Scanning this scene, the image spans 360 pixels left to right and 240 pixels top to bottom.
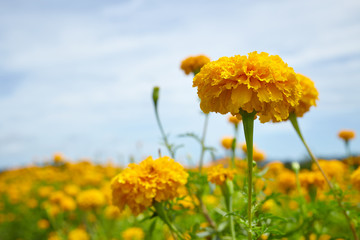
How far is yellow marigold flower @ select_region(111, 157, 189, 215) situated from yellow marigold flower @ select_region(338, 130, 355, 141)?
9.56ft

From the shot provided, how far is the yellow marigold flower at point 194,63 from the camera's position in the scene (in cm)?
210

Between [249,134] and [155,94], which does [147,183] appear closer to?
[249,134]

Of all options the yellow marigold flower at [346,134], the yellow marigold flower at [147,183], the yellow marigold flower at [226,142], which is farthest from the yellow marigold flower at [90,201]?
the yellow marigold flower at [346,134]

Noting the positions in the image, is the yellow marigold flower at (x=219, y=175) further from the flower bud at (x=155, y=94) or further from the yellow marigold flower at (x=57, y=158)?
the yellow marigold flower at (x=57, y=158)

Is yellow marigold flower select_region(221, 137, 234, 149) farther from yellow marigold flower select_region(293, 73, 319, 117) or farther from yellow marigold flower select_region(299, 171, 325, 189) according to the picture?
yellow marigold flower select_region(293, 73, 319, 117)

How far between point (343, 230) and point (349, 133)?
112 cm

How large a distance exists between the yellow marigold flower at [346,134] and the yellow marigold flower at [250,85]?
10.2 ft

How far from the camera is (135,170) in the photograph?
151 cm

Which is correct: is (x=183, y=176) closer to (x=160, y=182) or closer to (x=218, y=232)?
(x=160, y=182)

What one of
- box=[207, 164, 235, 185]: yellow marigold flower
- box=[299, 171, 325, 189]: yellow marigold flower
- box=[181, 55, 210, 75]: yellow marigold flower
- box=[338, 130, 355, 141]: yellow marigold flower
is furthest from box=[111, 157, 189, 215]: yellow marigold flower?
box=[338, 130, 355, 141]: yellow marigold flower

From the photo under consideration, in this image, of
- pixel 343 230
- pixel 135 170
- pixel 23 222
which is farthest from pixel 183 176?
pixel 23 222

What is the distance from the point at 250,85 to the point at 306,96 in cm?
73

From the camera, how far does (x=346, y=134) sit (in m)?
3.81

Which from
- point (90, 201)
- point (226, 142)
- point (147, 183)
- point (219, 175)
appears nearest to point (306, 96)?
point (219, 175)
